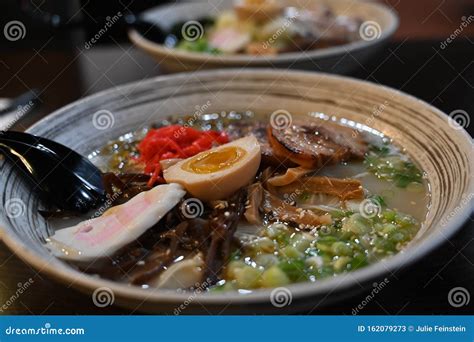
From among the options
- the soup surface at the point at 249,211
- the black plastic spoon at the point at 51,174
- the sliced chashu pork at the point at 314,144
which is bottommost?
the black plastic spoon at the point at 51,174

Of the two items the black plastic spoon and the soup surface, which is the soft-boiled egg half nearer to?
the soup surface

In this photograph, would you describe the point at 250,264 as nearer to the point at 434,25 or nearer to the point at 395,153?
the point at 395,153

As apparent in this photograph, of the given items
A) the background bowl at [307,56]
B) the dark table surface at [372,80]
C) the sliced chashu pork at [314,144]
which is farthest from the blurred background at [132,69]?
the sliced chashu pork at [314,144]

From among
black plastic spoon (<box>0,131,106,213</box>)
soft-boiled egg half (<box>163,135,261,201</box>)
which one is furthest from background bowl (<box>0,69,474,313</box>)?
soft-boiled egg half (<box>163,135,261,201</box>)

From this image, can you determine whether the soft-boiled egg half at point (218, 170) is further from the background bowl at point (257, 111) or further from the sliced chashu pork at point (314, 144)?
the background bowl at point (257, 111)

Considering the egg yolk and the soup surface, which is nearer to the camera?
the soup surface
